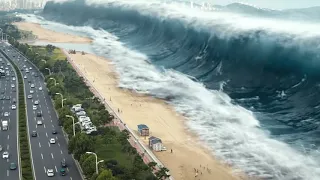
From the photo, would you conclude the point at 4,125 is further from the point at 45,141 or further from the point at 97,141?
the point at 97,141

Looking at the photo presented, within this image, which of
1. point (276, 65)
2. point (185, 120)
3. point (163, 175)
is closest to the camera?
point (163, 175)

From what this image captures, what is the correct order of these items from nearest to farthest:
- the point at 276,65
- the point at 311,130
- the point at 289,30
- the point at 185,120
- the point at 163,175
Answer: the point at 163,175 < the point at 311,130 < the point at 185,120 < the point at 276,65 < the point at 289,30

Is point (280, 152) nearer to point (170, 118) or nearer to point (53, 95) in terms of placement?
point (170, 118)

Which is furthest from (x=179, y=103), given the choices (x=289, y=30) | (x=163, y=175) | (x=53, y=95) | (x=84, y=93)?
(x=289, y=30)

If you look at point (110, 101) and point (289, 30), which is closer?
point (110, 101)

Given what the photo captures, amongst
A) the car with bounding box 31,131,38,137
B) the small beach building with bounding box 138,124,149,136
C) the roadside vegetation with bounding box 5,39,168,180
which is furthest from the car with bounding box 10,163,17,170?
the small beach building with bounding box 138,124,149,136
